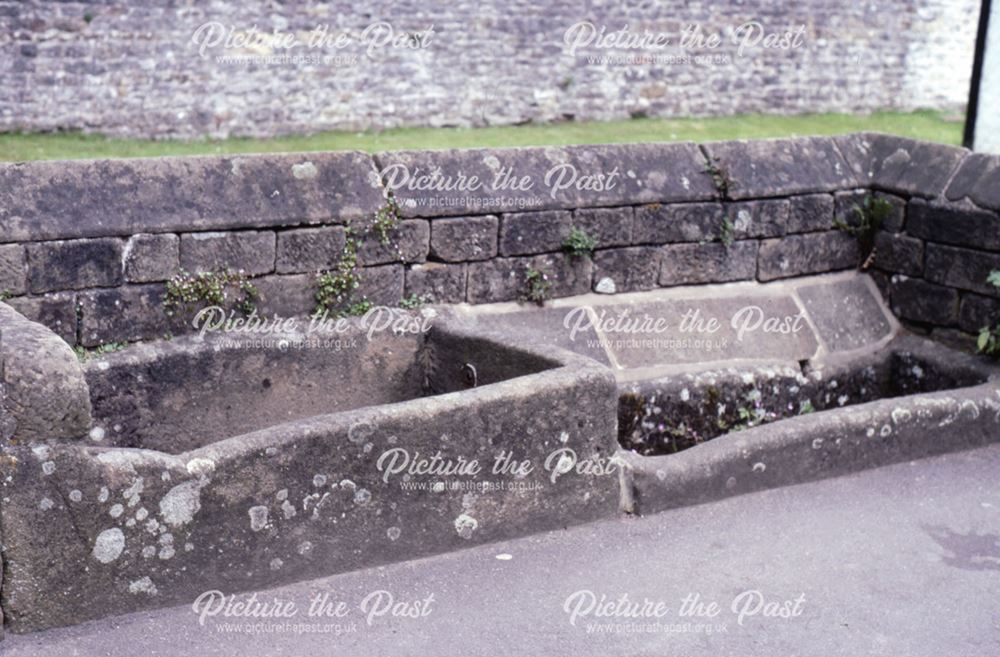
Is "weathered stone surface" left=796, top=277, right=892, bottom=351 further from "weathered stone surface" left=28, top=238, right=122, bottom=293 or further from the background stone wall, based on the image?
the background stone wall

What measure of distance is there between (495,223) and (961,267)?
2552 millimetres

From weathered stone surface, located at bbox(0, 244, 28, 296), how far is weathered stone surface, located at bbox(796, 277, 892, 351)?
12.9 ft

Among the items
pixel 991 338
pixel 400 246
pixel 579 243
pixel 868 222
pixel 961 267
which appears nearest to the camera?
pixel 400 246

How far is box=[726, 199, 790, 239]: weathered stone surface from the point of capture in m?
6.30

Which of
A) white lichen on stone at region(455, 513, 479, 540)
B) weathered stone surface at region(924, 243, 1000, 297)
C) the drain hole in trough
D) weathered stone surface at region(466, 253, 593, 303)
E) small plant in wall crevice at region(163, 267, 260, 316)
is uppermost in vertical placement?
small plant in wall crevice at region(163, 267, 260, 316)

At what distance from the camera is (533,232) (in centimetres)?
575

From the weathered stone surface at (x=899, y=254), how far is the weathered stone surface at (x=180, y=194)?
9.90 ft

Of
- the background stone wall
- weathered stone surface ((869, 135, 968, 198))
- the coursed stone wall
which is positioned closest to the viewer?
the coursed stone wall

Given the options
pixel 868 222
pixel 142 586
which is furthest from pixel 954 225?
pixel 142 586

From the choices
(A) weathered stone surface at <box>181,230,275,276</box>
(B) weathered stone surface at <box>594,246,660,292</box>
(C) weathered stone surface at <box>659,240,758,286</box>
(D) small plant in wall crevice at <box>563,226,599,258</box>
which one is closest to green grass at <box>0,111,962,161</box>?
(C) weathered stone surface at <box>659,240,758,286</box>

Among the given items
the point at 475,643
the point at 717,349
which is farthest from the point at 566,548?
the point at 717,349

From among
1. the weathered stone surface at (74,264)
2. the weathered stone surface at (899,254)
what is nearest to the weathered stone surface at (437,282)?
the weathered stone surface at (74,264)

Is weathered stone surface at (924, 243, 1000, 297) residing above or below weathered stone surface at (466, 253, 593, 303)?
below

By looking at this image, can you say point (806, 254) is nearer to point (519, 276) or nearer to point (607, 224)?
point (607, 224)
